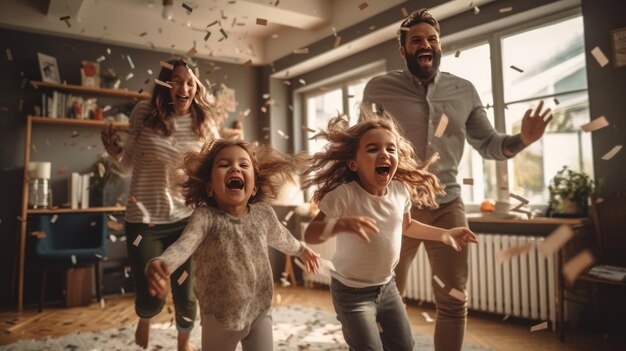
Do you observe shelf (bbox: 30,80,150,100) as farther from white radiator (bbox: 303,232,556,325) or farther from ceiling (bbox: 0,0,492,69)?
white radiator (bbox: 303,232,556,325)

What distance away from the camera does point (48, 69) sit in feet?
15.0

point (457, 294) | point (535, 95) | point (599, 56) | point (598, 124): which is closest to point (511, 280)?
point (598, 124)

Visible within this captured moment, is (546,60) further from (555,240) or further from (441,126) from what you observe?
(441,126)

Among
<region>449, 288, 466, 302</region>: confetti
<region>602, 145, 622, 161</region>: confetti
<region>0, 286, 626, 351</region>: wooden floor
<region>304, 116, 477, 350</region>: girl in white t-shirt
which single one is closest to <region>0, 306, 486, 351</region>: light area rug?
<region>0, 286, 626, 351</region>: wooden floor

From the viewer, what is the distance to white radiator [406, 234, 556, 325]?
3.29 meters

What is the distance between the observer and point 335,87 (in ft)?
17.9

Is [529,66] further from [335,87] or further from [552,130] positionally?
[335,87]

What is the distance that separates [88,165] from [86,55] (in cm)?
120

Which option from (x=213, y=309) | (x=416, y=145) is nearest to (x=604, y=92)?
(x=416, y=145)

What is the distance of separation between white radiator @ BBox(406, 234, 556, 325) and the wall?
387 centimetres

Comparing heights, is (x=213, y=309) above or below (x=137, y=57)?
below

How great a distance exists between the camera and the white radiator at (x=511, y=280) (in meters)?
3.29

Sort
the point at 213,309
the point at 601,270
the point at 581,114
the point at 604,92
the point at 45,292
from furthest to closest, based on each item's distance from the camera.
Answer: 1. the point at 45,292
2. the point at 581,114
3. the point at 604,92
4. the point at 601,270
5. the point at 213,309

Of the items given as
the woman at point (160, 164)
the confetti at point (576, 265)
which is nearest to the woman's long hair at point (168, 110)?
the woman at point (160, 164)
